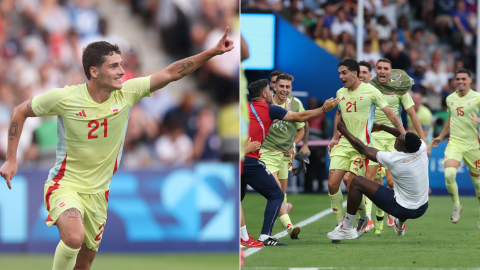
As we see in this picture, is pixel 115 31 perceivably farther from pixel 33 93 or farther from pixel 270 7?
pixel 270 7

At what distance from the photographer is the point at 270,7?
647 inches

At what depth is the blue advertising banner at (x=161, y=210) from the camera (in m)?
7.94

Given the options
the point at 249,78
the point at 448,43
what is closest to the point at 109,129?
the point at 249,78

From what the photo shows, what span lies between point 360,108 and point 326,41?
29.7ft

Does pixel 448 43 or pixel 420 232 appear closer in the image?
pixel 420 232

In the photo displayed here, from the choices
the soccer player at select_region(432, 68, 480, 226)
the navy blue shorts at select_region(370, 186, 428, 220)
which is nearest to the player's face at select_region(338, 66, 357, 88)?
the navy blue shorts at select_region(370, 186, 428, 220)

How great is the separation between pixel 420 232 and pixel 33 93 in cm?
738

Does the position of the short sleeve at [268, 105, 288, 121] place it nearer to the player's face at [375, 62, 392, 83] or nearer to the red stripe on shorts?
the player's face at [375, 62, 392, 83]

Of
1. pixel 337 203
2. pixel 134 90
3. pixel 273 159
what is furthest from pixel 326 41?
pixel 134 90

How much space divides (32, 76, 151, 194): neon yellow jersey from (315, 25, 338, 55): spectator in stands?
12.3m

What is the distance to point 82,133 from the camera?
474 cm

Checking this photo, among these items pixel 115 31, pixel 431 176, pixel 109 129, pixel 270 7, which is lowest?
pixel 431 176

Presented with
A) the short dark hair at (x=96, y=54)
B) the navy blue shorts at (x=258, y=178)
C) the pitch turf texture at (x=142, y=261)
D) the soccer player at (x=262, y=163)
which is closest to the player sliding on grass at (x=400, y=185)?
the soccer player at (x=262, y=163)

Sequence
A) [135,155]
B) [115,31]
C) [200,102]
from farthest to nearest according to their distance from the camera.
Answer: [115,31] < [200,102] < [135,155]
